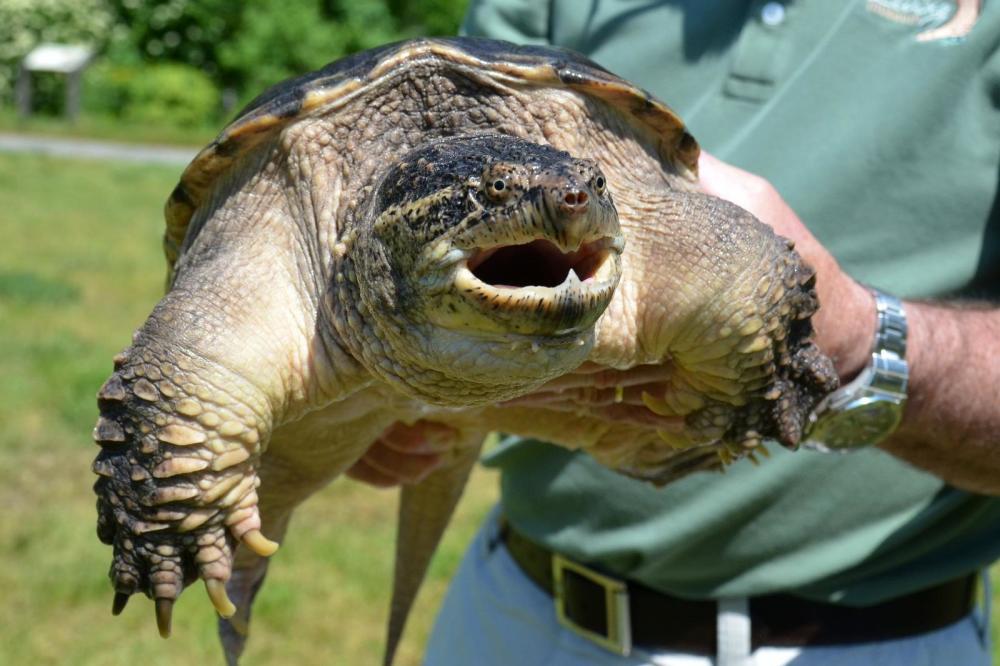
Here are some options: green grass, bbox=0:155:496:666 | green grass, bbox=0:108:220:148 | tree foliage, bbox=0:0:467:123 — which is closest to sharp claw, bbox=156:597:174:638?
green grass, bbox=0:155:496:666

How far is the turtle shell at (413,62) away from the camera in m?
1.79

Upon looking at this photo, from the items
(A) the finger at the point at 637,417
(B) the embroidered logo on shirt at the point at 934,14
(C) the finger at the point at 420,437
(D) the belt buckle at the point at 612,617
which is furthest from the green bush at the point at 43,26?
(A) the finger at the point at 637,417

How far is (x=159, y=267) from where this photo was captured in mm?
9305

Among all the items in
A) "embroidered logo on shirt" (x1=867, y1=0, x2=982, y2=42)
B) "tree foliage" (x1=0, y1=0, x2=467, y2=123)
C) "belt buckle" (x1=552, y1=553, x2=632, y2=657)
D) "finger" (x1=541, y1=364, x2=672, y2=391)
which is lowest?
"tree foliage" (x1=0, y1=0, x2=467, y2=123)

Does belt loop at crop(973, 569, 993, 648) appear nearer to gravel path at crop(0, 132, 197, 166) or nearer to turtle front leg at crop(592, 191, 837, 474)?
turtle front leg at crop(592, 191, 837, 474)

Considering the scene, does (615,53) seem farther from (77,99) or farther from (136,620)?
(77,99)

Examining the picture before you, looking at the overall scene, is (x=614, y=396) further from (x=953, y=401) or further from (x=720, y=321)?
(x=953, y=401)

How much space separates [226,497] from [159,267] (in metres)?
8.09

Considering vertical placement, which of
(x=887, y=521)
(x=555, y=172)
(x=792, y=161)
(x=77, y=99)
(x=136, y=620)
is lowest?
(x=77, y=99)

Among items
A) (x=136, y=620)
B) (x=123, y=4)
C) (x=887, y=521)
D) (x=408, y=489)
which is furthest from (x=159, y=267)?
(x=123, y=4)

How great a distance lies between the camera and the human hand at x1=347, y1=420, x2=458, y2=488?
6.96 feet

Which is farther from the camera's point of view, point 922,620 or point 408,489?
point 408,489

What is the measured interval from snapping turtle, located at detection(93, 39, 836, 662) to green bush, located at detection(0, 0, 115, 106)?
72.2 ft

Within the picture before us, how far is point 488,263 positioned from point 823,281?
616mm
